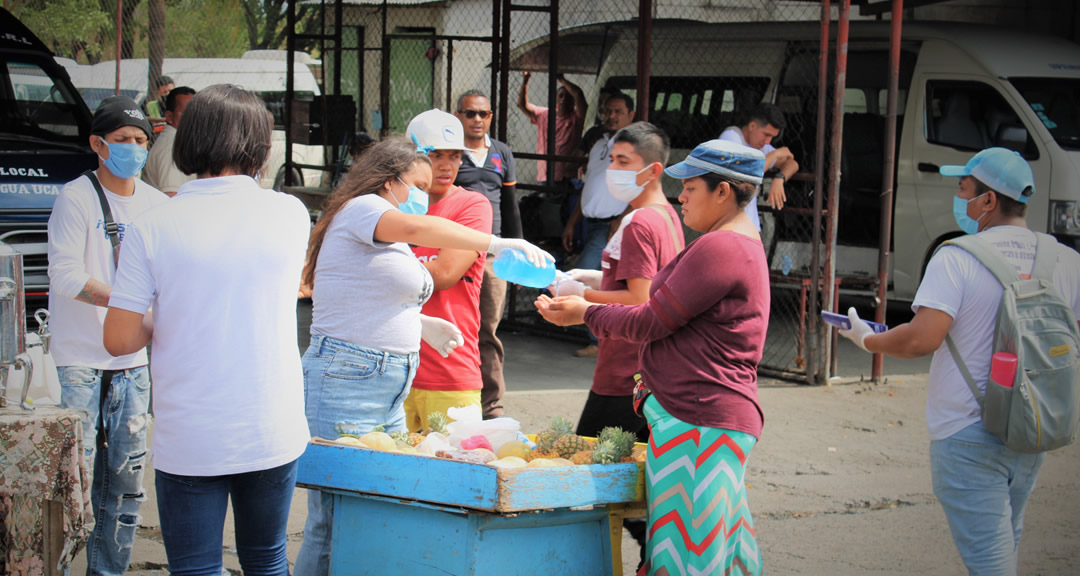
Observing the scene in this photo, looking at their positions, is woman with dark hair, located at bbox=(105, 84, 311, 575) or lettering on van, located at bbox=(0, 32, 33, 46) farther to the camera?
lettering on van, located at bbox=(0, 32, 33, 46)

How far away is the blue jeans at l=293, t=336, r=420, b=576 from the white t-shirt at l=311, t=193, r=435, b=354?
0.04 meters

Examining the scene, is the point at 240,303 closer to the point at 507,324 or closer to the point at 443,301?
the point at 443,301

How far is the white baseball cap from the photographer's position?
13.6 ft

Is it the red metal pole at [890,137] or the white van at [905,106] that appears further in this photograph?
the white van at [905,106]

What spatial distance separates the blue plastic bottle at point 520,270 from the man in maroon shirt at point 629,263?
22 cm

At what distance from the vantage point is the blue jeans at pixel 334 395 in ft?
10.8

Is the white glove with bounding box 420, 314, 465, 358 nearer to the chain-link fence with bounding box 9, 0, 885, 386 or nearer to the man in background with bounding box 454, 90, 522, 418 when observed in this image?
the man in background with bounding box 454, 90, 522, 418

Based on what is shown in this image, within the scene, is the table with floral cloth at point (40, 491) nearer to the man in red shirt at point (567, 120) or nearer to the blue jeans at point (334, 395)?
the blue jeans at point (334, 395)

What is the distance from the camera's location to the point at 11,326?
259 centimetres

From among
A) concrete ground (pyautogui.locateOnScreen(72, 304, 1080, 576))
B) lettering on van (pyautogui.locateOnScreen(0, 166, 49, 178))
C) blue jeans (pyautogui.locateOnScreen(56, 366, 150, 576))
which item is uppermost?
lettering on van (pyautogui.locateOnScreen(0, 166, 49, 178))

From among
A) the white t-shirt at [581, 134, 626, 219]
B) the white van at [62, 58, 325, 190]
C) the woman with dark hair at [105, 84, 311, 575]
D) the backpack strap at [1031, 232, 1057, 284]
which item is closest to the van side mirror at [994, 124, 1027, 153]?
the white t-shirt at [581, 134, 626, 219]

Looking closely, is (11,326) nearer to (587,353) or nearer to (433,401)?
(433,401)

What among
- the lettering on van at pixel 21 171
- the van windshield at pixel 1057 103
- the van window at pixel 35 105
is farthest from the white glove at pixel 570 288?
the van windshield at pixel 1057 103

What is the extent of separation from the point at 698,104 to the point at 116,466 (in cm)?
761
